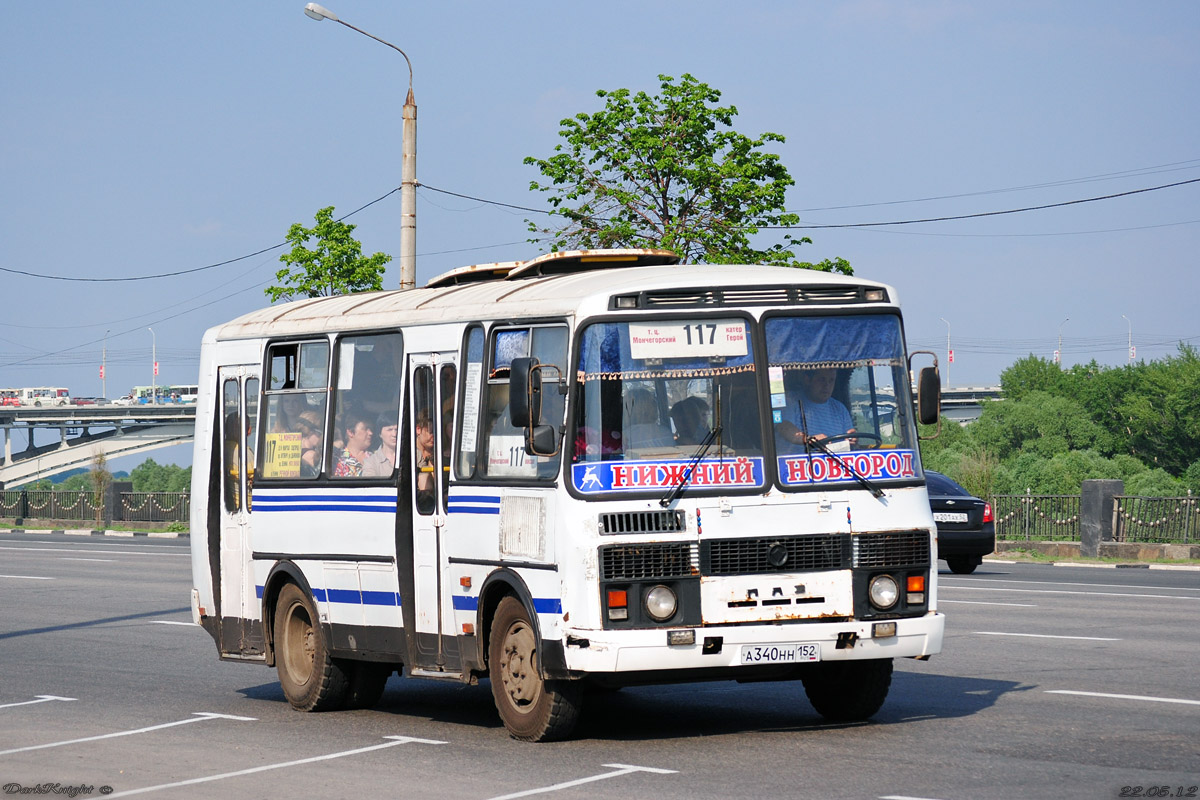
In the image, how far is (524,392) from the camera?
31.1ft

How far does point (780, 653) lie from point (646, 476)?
4.07 ft

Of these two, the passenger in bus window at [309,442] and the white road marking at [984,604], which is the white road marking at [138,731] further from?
the white road marking at [984,604]

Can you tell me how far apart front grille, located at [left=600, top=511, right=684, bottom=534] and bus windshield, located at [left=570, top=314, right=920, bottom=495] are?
142 millimetres

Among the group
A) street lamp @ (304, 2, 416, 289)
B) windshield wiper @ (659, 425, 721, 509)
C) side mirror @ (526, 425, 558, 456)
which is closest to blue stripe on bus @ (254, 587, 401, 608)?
side mirror @ (526, 425, 558, 456)

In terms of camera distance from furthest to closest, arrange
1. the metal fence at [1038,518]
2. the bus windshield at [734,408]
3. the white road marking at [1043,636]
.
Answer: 1. the metal fence at [1038,518]
2. the white road marking at [1043,636]
3. the bus windshield at [734,408]

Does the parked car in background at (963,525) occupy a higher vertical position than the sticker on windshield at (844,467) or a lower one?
lower

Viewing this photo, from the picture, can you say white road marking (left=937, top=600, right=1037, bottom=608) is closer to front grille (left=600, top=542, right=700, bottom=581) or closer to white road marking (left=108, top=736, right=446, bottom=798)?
white road marking (left=108, top=736, right=446, bottom=798)

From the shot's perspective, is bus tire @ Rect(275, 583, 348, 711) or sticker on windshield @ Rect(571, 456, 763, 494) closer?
sticker on windshield @ Rect(571, 456, 763, 494)

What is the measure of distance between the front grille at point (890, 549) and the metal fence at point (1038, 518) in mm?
24713

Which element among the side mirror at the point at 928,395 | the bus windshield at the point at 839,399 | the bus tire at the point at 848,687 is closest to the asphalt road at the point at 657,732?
the bus tire at the point at 848,687

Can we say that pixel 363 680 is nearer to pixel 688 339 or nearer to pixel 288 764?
pixel 288 764

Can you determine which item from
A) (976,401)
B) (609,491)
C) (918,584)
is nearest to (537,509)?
(609,491)

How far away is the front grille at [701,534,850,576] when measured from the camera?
9484mm

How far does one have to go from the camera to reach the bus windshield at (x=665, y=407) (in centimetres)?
953
